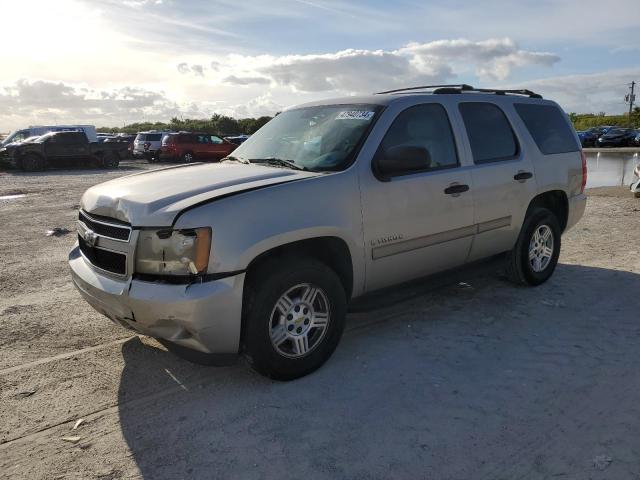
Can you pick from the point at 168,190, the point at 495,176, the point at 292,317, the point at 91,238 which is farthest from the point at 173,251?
the point at 495,176

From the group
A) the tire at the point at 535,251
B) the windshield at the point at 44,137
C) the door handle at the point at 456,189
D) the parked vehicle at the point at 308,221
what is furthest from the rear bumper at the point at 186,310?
the windshield at the point at 44,137

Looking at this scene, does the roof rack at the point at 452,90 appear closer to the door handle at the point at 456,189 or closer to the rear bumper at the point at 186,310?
the door handle at the point at 456,189

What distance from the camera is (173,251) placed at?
10.5ft

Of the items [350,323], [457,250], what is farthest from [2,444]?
[457,250]

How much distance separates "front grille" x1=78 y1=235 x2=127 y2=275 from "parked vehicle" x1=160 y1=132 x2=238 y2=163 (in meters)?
24.0

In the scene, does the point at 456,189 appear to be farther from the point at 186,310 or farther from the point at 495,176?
the point at 186,310

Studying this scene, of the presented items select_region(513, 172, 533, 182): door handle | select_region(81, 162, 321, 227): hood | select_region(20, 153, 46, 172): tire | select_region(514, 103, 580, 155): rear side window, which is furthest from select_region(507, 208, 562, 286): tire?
select_region(20, 153, 46, 172): tire

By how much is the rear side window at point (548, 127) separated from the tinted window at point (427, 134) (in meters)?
1.27

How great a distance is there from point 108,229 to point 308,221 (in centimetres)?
129

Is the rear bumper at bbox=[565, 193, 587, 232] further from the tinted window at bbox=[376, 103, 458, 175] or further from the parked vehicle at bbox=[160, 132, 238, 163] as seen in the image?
the parked vehicle at bbox=[160, 132, 238, 163]

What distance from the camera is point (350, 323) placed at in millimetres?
4738

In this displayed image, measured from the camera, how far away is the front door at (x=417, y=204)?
3.97 meters

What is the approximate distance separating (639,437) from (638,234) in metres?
6.02

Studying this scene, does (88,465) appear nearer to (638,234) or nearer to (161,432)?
(161,432)
